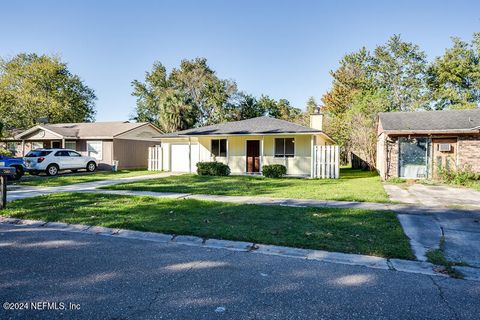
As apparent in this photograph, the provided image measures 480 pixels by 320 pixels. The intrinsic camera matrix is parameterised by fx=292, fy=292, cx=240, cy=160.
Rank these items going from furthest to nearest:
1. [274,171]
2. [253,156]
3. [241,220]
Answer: [253,156] → [274,171] → [241,220]

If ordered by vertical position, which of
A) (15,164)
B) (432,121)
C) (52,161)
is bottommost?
(15,164)

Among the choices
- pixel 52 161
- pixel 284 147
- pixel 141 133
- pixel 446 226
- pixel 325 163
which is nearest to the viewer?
pixel 446 226

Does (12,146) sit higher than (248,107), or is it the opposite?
(248,107)

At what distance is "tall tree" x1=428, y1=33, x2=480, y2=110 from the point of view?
32.5 m

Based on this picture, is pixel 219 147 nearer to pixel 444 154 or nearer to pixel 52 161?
pixel 52 161

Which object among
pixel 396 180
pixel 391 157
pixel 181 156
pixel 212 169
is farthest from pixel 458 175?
pixel 181 156

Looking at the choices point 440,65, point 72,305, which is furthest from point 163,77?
point 72,305

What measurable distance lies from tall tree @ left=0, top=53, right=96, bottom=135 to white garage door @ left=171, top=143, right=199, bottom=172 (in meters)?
20.9

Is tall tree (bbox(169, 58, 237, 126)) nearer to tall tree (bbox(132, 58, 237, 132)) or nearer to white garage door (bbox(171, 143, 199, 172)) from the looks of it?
tall tree (bbox(132, 58, 237, 132))

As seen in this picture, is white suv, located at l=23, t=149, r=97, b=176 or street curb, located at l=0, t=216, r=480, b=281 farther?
white suv, located at l=23, t=149, r=97, b=176

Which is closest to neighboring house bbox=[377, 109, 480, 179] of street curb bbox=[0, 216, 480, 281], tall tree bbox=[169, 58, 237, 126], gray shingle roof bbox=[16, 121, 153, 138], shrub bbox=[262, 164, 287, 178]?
shrub bbox=[262, 164, 287, 178]

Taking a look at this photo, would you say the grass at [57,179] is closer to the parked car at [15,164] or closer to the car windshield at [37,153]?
the parked car at [15,164]

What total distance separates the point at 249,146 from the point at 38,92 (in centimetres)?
3123

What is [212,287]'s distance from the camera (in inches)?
133
